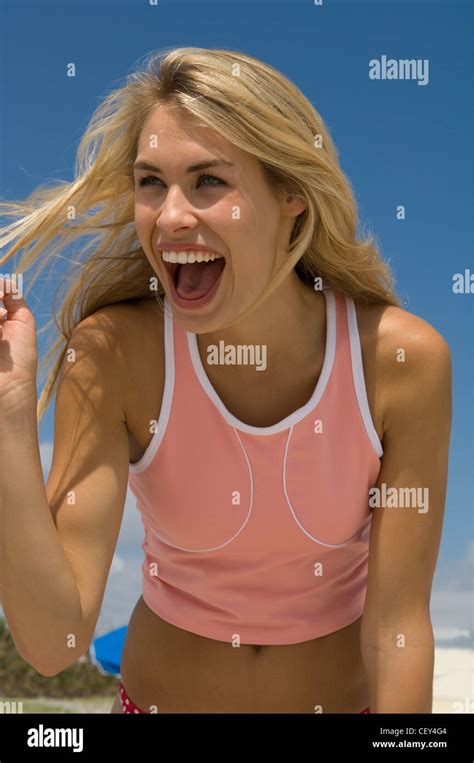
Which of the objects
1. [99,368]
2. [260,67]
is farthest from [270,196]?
[99,368]

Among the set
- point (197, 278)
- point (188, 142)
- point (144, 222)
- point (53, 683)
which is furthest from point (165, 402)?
point (53, 683)

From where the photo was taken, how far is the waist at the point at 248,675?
3.05 metres

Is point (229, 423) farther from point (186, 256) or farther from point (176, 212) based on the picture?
point (176, 212)

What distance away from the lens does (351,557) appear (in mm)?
3148

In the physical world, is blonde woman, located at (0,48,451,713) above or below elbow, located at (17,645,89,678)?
above

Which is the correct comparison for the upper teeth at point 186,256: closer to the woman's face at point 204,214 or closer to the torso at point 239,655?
the woman's face at point 204,214

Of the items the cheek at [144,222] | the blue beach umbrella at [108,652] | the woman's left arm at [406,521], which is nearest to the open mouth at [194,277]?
the cheek at [144,222]

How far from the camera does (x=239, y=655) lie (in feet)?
10.1

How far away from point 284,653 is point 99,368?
1074 millimetres

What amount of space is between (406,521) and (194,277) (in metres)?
0.99

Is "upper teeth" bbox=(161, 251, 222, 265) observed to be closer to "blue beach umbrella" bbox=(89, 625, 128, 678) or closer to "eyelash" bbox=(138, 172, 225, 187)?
"eyelash" bbox=(138, 172, 225, 187)

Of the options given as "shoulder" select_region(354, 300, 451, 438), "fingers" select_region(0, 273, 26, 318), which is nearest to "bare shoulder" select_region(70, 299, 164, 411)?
"fingers" select_region(0, 273, 26, 318)

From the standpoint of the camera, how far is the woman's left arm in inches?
115

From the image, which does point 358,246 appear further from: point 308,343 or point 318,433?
point 318,433
